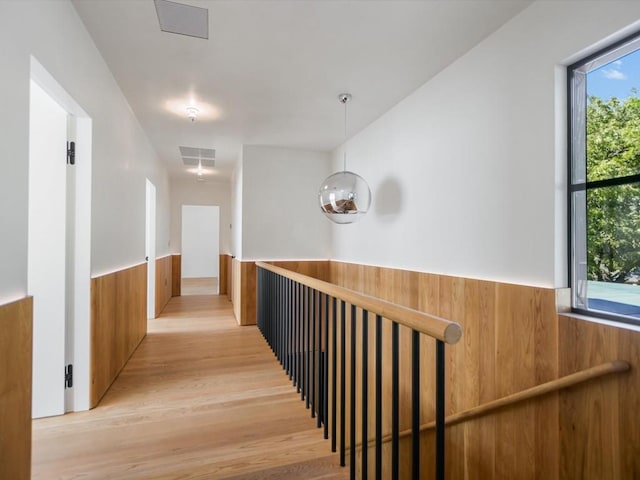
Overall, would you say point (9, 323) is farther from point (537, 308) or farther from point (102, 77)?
point (537, 308)

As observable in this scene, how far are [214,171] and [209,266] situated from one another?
4775 mm

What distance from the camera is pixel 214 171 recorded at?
6.25 metres

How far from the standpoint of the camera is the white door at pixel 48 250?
203 centimetres

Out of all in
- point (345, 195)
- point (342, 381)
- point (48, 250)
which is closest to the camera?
point (342, 381)

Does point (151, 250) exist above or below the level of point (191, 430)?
above

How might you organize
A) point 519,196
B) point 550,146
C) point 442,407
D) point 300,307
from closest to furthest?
point 442,407, point 550,146, point 519,196, point 300,307

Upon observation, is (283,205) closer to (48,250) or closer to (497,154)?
(48,250)

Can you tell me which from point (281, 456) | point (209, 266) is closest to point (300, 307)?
point (281, 456)

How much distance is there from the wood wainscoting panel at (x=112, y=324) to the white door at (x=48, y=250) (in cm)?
18

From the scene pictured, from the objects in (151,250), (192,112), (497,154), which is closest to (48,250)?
(192,112)

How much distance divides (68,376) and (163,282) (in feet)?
11.8

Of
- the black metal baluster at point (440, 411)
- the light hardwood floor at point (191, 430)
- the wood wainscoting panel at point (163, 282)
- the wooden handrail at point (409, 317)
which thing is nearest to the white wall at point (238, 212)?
the wood wainscoting panel at point (163, 282)

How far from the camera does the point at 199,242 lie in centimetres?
1020

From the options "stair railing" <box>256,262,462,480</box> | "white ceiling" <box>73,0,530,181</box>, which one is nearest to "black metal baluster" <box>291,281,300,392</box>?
"stair railing" <box>256,262,462,480</box>
